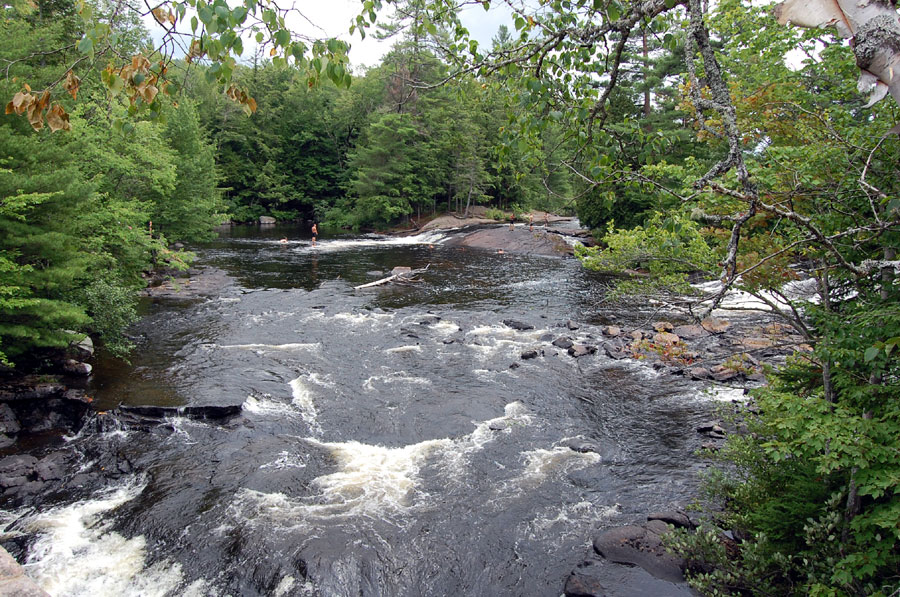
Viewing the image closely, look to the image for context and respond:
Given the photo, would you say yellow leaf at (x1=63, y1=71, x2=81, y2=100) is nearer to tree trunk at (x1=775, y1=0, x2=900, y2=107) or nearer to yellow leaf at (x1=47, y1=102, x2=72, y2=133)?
yellow leaf at (x1=47, y1=102, x2=72, y2=133)

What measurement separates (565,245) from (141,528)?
29598 millimetres

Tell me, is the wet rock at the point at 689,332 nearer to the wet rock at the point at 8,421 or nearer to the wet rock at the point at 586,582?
the wet rock at the point at 586,582

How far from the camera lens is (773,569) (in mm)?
5547

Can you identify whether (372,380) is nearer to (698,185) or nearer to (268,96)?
(698,185)

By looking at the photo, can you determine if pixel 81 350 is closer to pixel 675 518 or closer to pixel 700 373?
pixel 675 518

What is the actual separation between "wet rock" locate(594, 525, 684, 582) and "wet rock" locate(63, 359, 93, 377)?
11.9 meters

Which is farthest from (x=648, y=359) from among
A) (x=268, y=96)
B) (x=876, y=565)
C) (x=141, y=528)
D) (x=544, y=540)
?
(x=268, y=96)

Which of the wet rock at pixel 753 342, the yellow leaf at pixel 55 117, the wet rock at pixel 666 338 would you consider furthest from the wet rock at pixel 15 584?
the wet rock at pixel 753 342

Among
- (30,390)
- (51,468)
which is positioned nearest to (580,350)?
(51,468)

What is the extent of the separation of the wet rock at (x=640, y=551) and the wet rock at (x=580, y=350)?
7797mm

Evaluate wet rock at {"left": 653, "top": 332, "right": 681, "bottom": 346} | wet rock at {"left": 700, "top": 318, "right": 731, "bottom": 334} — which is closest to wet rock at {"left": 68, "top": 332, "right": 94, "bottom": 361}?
wet rock at {"left": 653, "top": 332, "right": 681, "bottom": 346}

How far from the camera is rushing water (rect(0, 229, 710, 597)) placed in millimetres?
7129

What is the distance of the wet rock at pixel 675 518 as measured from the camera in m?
7.58

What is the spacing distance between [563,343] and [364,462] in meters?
8.05
